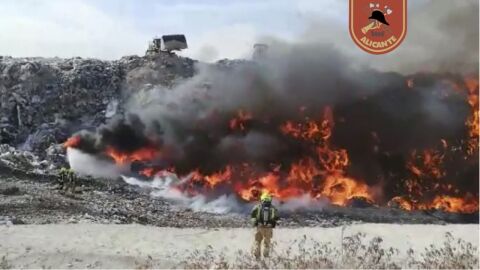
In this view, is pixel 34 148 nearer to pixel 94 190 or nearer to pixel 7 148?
pixel 7 148

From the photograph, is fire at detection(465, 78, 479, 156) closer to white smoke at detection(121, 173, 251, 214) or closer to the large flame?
the large flame

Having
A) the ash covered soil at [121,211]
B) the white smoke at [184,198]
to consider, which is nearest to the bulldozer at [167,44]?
the white smoke at [184,198]

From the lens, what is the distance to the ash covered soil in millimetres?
16828

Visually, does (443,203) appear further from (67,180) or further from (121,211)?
(67,180)

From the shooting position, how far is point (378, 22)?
43.1ft

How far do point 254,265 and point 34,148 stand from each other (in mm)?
24801

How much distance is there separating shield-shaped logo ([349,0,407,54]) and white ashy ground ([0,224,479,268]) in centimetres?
469

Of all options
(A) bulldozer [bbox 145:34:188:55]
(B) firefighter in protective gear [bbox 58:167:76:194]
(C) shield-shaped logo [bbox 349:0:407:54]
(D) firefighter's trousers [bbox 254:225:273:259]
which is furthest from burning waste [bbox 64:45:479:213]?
(D) firefighter's trousers [bbox 254:225:273:259]

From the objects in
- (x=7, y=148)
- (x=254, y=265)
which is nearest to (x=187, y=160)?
(x=7, y=148)

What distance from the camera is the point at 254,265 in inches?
378

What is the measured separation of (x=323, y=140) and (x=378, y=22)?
39.8ft

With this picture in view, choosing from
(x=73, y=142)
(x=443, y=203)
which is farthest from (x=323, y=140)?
(x=73, y=142)

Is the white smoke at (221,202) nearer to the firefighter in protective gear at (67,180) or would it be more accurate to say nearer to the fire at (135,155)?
the firefighter in protective gear at (67,180)

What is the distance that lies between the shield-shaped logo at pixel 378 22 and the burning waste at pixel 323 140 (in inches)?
391
